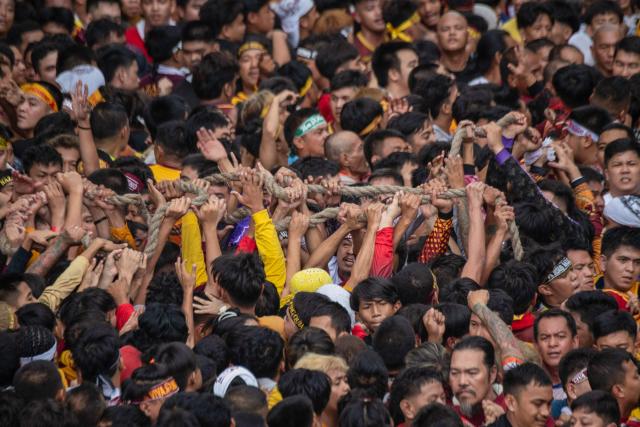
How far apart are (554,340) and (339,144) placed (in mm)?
2958

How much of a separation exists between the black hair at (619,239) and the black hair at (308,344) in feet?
7.72

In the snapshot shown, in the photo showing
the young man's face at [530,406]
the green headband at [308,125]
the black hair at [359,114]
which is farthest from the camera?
the black hair at [359,114]

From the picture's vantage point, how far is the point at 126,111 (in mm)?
11750

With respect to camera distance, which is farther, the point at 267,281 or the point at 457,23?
the point at 457,23

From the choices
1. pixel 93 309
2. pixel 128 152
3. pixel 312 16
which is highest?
pixel 93 309

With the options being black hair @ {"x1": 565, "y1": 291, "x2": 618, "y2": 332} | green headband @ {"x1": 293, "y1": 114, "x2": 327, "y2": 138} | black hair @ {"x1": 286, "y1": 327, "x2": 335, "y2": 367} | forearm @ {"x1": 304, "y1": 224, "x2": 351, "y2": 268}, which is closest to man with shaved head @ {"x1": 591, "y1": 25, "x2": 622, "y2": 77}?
green headband @ {"x1": 293, "y1": 114, "x2": 327, "y2": 138}

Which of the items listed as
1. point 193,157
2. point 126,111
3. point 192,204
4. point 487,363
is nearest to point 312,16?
point 126,111

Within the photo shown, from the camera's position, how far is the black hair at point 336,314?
27.7 feet

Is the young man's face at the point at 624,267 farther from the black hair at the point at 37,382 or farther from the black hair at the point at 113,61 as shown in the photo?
the black hair at the point at 113,61

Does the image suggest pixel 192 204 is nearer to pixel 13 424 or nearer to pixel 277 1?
pixel 13 424

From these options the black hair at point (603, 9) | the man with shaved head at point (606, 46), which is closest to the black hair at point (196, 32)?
the man with shaved head at point (606, 46)

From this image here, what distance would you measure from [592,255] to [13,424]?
4.49m

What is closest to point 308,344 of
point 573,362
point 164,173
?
point 573,362

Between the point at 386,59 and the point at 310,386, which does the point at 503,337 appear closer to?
the point at 310,386
